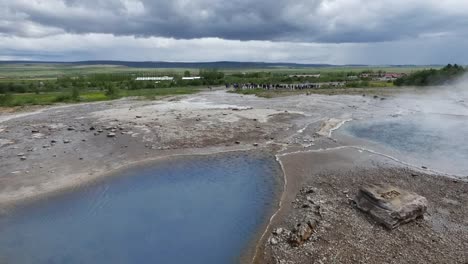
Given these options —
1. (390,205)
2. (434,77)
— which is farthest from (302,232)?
(434,77)

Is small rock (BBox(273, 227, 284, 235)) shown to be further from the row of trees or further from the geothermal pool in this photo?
the row of trees

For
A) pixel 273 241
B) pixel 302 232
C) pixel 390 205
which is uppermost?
pixel 390 205

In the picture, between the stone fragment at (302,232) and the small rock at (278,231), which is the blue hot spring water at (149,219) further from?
the stone fragment at (302,232)

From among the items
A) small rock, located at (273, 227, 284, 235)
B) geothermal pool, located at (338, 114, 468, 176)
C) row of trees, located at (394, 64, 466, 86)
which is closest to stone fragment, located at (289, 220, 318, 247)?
small rock, located at (273, 227, 284, 235)

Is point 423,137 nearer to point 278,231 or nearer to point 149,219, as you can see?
point 278,231

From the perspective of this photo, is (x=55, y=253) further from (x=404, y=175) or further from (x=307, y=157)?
(x=404, y=175)

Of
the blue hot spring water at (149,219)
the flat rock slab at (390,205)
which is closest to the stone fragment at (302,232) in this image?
the blue hot spring water at (149,219)
